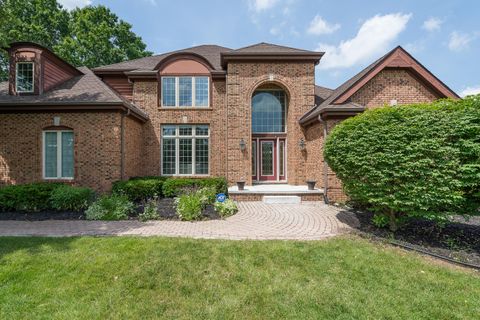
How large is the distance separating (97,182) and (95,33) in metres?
23.6

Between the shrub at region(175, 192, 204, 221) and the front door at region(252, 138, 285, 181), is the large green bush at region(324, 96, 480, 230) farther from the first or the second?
the front door at region(252, 138, 285, 181)

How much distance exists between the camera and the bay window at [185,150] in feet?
41.2

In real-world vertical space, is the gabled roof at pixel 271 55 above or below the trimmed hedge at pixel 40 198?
above

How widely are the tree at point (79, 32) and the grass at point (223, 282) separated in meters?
26.2

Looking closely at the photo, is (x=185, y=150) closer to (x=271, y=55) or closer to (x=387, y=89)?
(x=271, y=55)

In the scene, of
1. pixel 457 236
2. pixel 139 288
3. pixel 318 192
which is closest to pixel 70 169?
pixel 139 288

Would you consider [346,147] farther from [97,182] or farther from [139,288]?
[97,182]

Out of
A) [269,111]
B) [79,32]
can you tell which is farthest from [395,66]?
[79,32]

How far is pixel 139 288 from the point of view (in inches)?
138

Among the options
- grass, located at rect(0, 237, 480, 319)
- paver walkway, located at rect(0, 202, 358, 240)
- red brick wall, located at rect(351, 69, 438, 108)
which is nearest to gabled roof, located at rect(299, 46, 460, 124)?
red brick wall, located at rect(351, 69, 438, 108)

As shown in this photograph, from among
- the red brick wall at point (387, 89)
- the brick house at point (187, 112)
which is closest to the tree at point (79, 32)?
the brick house at point (187, 112)

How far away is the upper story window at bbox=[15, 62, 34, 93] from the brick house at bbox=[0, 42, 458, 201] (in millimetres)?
41

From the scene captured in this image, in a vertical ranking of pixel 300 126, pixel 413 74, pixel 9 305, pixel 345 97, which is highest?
pixel 413 74

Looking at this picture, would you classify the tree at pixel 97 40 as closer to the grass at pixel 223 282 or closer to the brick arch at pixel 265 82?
the brick arch at pixel 265 82
